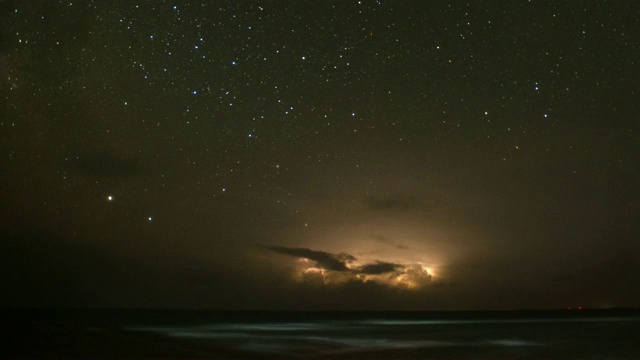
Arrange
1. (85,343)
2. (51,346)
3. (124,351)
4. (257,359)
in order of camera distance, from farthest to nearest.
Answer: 1. (85,343)
2. (51,346)
3. (124,351)
4. (257,359)

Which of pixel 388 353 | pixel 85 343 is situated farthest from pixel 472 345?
pixel 85 343

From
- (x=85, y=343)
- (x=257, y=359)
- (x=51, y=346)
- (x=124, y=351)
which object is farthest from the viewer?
(x=85, y=343)

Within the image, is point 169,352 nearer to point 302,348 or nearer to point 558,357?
point 302,348

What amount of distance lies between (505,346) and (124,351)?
10157mm

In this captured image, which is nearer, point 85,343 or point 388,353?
point 388,353

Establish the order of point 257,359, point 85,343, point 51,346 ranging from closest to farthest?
point 257,359 < point 51,346 < point 85,343

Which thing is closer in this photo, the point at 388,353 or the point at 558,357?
the point at 558,357

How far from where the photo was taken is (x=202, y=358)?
12805 millimetres

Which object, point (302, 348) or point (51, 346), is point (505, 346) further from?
point (51, 346)

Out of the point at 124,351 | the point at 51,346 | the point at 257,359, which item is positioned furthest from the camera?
the point at 51,346

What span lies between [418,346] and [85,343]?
9.22m

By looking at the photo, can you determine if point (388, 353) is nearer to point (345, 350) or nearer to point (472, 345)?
point (345, 350)

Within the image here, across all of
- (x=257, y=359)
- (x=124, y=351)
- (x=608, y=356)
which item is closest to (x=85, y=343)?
(x=124, y=351)

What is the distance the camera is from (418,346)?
1686 centimetres
